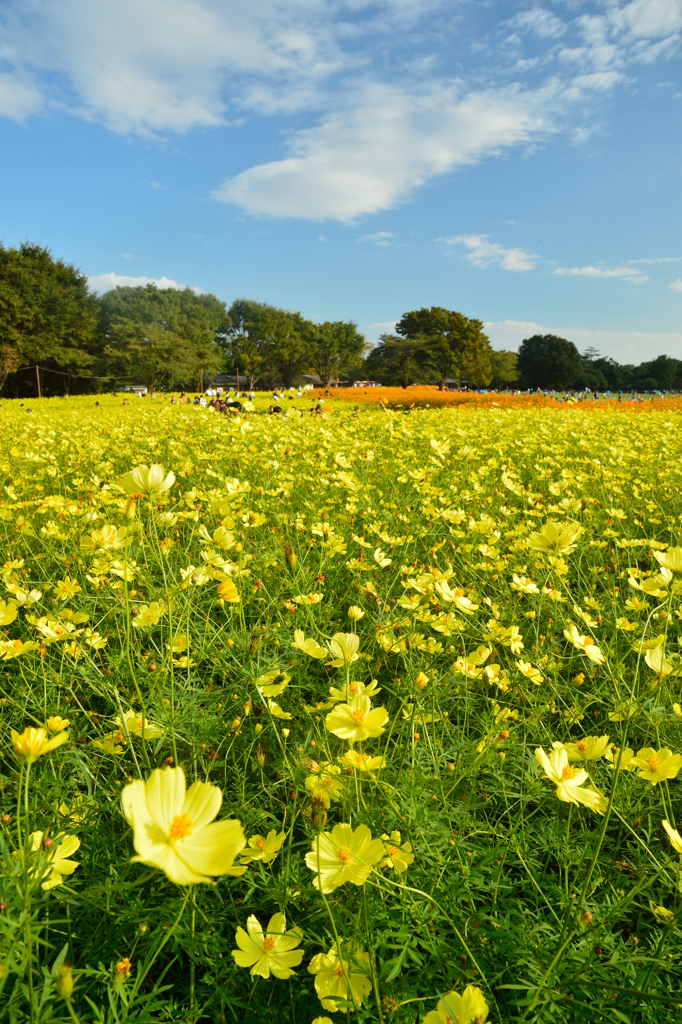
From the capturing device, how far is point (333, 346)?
39.7 meters

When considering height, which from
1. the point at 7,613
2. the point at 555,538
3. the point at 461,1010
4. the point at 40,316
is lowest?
the point at 461,1010

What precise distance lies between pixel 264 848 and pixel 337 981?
0.21 meters

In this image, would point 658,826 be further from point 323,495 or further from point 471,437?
point 471,437

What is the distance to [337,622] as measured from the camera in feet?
5.72

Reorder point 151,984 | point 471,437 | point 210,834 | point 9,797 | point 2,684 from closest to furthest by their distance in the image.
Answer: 1. point 210,834
2. point 151,984
3. point 9,797
4. point 2,684
5. point 471,437

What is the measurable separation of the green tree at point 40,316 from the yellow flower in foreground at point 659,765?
2874cm

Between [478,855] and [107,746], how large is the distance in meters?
0.75

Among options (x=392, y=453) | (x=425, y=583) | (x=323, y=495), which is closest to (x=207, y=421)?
(x=392, y=453)

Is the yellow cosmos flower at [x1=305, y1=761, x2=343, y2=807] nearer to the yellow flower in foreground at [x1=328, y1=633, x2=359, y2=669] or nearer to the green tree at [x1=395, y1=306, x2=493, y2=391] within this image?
the yellow flower in foreground at [x1=328, y1=633, x2=359, y2=669]

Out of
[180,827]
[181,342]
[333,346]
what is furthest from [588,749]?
[333,346]

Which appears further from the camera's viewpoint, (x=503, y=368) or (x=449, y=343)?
(x=503, y=368)

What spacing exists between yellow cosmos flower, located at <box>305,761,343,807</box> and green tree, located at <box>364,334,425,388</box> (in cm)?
3049

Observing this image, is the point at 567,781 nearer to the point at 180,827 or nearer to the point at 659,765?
the point at 659,765

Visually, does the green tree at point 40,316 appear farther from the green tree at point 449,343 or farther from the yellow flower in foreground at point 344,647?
the yellow flower in foreground at point 344,647
